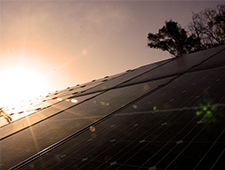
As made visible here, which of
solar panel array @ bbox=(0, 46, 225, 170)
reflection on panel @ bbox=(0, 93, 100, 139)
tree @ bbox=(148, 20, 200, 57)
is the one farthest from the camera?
tree @ bbox=(148, 20, 200, 57)

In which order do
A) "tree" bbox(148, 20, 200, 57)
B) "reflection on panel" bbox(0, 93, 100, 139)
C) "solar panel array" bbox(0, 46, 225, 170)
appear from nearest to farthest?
"solar panel array" bbox(0, 46, 225, 170) < "reflection on panel" bbox(0, 93, 100, 139) < "tree" bbox(148, 20, 200, 57)

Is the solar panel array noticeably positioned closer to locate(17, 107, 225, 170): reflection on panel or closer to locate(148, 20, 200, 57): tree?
locate(17, 107, 225, 170): reflection on panel

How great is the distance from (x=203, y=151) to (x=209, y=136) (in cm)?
88

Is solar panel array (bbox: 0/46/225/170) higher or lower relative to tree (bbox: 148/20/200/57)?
lower

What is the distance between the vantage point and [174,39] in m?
56.0

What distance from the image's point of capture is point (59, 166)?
27.8 ft

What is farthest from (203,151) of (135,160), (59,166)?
(59,166)

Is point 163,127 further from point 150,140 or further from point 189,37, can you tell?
point 189,37

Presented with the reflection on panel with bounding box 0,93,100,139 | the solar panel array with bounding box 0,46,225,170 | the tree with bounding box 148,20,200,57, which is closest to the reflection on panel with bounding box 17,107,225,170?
the solar panel array with bounding box 0,46,225,170

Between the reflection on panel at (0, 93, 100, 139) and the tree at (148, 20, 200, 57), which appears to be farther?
the tree at (148, 20, 200, 57)

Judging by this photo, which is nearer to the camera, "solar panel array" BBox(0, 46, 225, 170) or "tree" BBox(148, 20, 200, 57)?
"solar panel array" BBox(0, 46, 225, 170)

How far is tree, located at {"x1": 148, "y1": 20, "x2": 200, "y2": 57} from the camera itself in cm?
5547

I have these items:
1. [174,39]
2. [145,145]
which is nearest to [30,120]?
[145,145]

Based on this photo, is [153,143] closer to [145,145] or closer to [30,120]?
[145,145]
